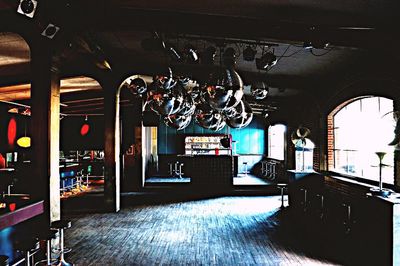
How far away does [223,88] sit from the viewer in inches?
165

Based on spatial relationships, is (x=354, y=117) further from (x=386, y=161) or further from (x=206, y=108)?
(x=206, y=108)

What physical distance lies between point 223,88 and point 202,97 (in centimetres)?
65

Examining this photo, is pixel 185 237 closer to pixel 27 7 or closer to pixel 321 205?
pixel 321 205

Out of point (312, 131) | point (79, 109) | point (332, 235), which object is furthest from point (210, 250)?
point (79, 109)

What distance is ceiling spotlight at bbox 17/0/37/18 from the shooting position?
11.2 feet

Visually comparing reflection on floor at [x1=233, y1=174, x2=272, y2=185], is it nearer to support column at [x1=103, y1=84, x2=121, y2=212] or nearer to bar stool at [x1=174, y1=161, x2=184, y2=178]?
bar stool at [x1=174, y1=161, x2=184, y2=178]

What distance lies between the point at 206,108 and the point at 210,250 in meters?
2.46

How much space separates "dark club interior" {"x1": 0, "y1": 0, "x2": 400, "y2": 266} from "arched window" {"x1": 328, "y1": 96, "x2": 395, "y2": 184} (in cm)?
4

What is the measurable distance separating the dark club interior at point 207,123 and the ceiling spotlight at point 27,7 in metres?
0.01

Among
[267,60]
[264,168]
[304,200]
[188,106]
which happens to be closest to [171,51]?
[267,60]

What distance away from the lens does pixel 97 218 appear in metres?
7.46

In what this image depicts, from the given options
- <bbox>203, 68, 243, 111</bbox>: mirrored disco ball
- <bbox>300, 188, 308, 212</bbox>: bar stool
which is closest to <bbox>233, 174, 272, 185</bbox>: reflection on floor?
<bbox>300, 188, 308, 212</bbox>: bar stool

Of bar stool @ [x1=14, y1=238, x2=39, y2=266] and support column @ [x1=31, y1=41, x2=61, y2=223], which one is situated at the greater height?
support column @ [x1=31, y1=41, x2=61, y2=223]

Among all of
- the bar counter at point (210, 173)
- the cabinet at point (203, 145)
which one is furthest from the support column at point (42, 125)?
the cabinet at point (203, 145)
